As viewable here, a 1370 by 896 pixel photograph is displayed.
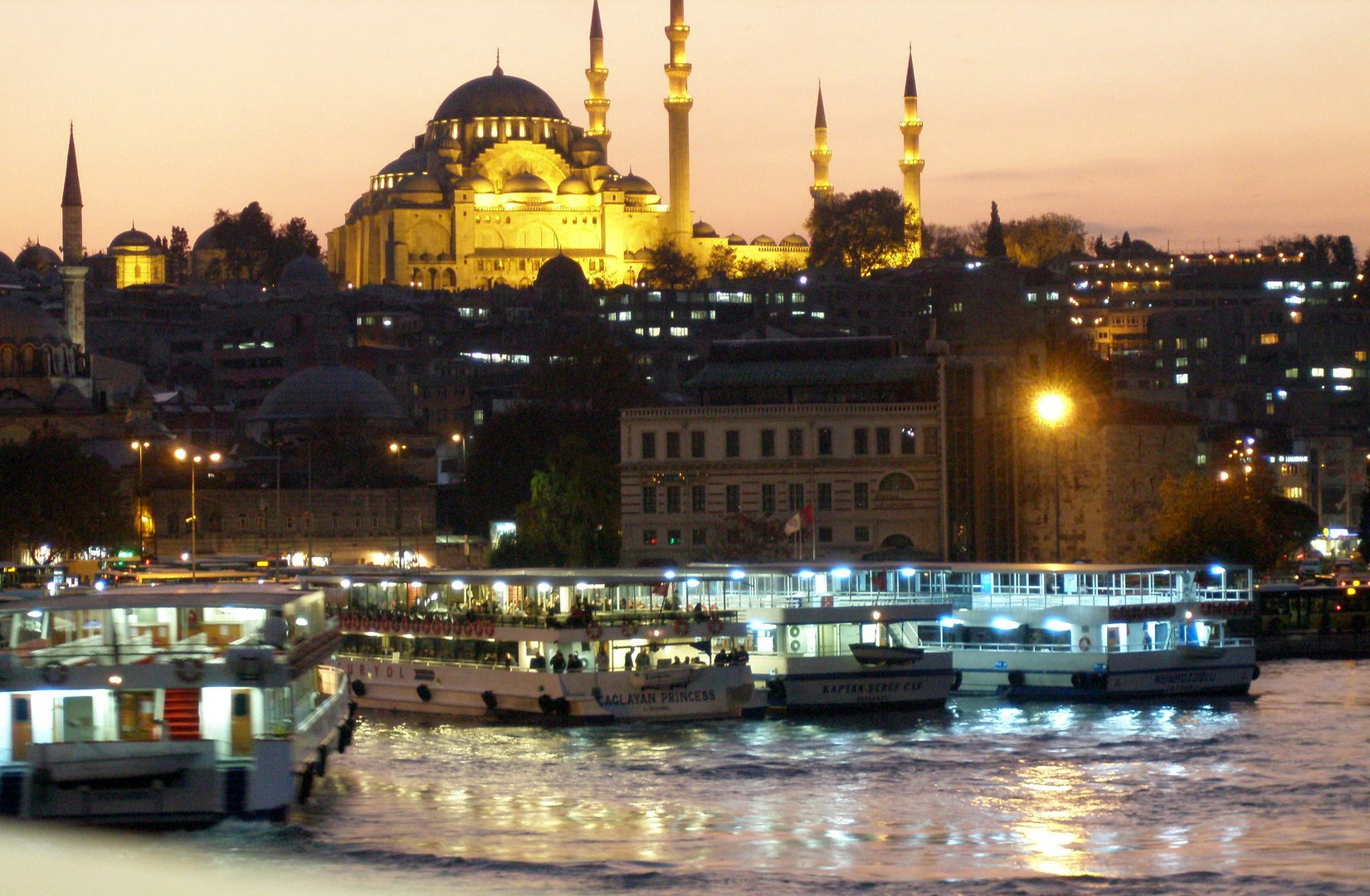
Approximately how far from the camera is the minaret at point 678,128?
470 feet

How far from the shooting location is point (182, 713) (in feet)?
74.8

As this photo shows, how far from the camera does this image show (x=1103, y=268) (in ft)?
500

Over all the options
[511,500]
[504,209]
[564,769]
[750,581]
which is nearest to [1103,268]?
[504,209]

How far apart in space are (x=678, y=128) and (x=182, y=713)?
413 ft

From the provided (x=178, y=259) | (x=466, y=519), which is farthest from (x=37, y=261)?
(x=466, y=519)

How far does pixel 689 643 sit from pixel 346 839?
11.7m

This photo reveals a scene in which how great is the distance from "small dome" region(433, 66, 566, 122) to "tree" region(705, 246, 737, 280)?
16257 millimetres

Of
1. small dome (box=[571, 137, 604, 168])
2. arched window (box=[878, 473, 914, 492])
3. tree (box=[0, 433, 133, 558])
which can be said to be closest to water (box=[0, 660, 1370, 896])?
arched window (box=[878, 473, 914, 492])

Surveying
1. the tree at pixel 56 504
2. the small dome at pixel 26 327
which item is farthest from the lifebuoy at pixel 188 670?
the small dome at pixel 26 327

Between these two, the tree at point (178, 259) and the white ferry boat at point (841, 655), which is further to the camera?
the tree at point (178, 259)

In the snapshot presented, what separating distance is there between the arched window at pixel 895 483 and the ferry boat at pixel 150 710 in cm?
3258

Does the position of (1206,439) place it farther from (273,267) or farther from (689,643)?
(273,267)

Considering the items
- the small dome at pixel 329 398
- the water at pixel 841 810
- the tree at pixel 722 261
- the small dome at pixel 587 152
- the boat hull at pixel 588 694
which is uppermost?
the small dome at pixel 587 152

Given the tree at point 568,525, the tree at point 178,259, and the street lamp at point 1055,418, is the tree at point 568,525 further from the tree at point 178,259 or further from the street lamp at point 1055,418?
the tree at point 178,259
